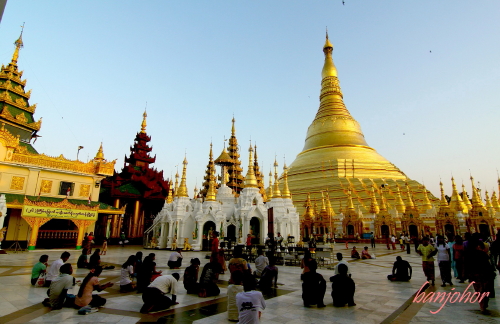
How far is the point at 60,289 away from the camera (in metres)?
5.68

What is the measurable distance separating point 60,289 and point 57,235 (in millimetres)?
20462

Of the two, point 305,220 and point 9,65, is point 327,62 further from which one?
point 9,65

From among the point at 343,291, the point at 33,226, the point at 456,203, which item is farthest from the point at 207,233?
the point at 456,203

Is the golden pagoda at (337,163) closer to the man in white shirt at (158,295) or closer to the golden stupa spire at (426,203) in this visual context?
the golden stupa spire at (426,203)

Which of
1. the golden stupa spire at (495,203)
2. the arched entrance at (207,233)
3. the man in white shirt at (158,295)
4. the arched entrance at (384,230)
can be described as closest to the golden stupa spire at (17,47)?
the arched entrance at (207,233)

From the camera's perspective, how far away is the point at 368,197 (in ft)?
114

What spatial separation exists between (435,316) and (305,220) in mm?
28898

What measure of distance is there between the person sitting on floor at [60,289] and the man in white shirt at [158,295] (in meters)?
1.58

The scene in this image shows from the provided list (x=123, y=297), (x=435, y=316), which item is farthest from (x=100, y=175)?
(x=435, y=316)

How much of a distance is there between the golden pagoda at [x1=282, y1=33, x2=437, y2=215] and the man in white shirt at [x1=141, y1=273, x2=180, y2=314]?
31011 millimetres

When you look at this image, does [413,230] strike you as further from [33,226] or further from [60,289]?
[33,226]

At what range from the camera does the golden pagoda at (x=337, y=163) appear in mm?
36031

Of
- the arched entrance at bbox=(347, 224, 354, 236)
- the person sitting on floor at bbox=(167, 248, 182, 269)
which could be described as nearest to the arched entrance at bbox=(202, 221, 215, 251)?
the person sitting on floor at bbox=(167, 248, 182, 269)

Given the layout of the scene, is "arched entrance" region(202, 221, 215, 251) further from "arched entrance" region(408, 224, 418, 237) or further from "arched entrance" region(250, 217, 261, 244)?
"arched entrance" region(408, 224, 418, 237)
